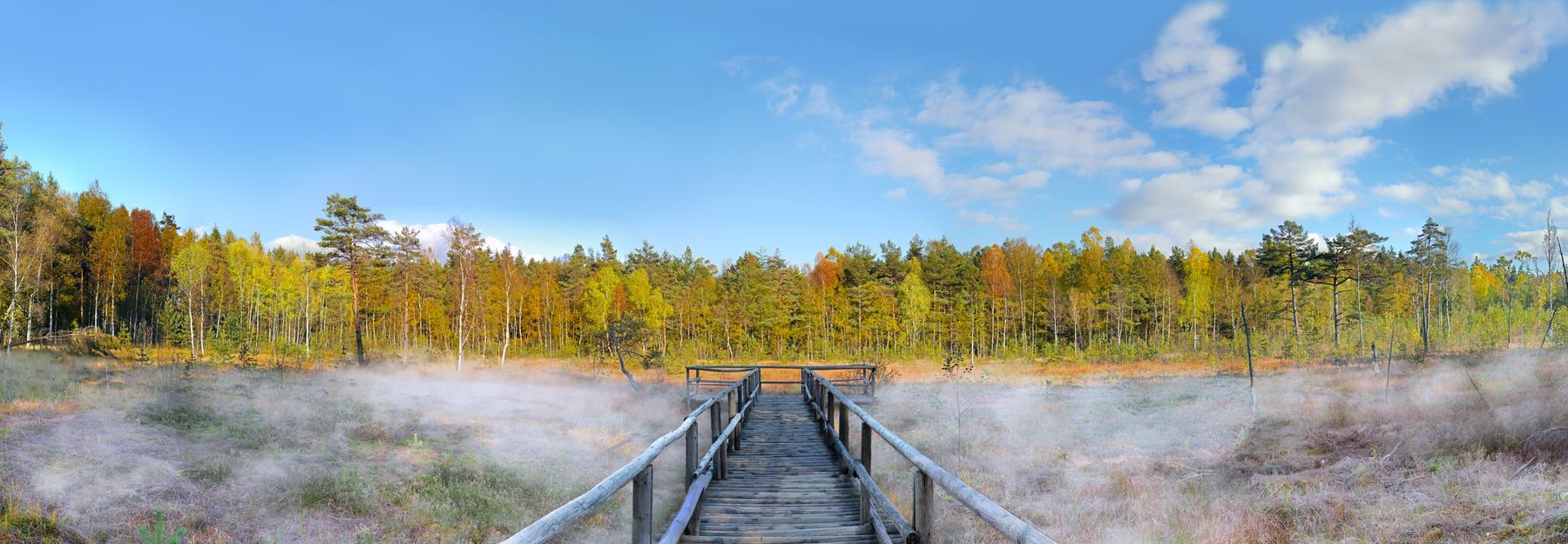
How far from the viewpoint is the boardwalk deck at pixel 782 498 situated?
579cm

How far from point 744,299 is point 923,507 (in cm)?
4920

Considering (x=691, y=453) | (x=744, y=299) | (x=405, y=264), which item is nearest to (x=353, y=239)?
(x=405, y=264)

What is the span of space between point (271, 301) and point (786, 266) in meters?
42.7

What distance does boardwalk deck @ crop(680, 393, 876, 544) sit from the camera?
19.0 feet

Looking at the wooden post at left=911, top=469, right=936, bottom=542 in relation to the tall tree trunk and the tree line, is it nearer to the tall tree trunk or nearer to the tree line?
the tree line

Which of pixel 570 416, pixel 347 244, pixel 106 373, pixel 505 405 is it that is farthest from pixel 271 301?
pixel 570 416

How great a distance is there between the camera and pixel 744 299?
175 feet

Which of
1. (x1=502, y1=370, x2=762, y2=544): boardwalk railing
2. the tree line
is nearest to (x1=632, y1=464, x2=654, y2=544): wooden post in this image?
(x1=502, y1=370, x2=762, y2=544): boardwalk railing

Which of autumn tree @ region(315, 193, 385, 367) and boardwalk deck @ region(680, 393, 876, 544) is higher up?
autumn tree @ region(315, 193, 385, 367)

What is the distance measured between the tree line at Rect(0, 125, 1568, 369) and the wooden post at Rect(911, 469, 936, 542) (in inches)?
903

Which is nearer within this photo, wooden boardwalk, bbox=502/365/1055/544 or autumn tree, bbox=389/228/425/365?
wooden boardwalk, bbox=502/365/1055/544

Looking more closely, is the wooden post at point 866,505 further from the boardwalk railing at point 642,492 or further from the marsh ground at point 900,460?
the marsh ground at point 900,460

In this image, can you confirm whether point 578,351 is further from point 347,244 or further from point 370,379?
point 370,379

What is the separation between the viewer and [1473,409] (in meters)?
10.6
